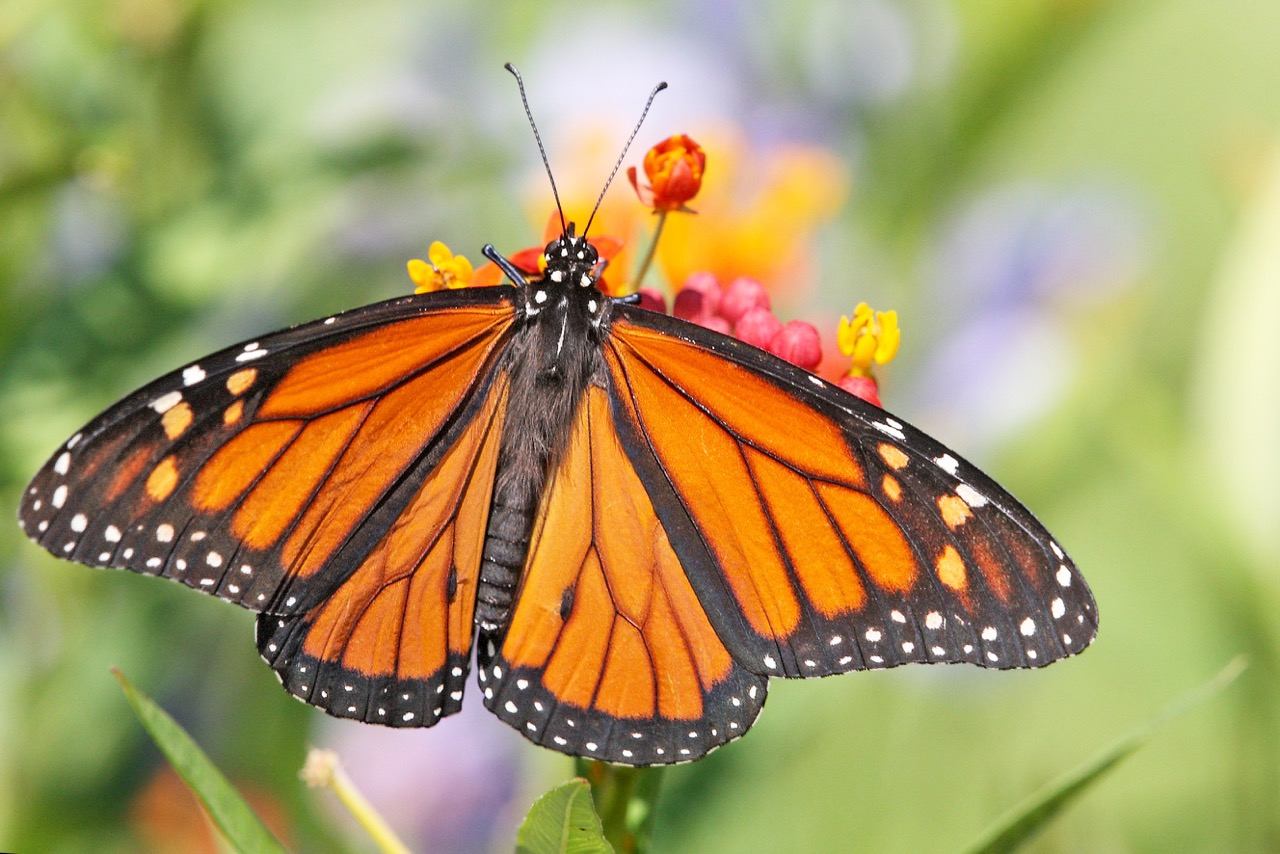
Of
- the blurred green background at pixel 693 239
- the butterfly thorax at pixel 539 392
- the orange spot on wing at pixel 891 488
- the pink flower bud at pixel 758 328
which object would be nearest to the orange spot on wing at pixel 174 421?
the butterfly thorax at pixel 539 392

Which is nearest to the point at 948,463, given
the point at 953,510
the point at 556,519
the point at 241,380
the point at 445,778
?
the point at 953,510

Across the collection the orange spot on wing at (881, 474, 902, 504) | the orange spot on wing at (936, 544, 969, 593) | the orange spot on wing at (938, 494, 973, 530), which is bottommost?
the orange spot on wing at (936, 544, 969, 593)

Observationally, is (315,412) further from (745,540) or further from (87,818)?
(87,818)

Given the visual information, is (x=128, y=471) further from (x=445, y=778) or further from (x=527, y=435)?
(x=445, y=778)

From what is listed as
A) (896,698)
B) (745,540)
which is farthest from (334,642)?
(896,698)

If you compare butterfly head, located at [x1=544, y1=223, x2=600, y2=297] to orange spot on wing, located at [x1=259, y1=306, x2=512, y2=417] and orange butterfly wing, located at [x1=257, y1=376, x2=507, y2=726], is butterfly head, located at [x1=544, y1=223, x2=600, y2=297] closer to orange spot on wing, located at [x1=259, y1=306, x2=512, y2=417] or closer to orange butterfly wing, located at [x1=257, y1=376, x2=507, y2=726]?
orange spot on wing, located at [x1=259, y1=306, x2=512, y2=417]

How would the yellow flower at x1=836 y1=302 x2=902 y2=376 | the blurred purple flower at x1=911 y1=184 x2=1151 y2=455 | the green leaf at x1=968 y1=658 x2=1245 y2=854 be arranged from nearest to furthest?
the green leaf at x1=968 y1=658 x2=1245 y2=854 → the yellow flower at x1=836 y1=302 x2=902 y2=376 → the blurred purple flower at x1=911 y1=184 x2=1151 y2=455

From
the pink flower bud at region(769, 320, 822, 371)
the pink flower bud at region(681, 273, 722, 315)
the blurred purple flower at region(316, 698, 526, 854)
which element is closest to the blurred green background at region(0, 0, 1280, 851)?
the blurred purple flower at region(316, 698, 526, 854)
